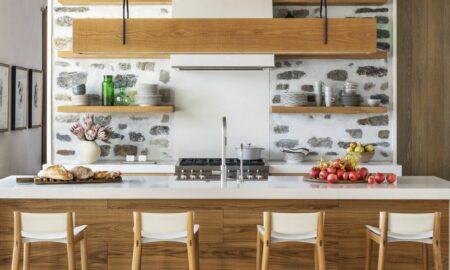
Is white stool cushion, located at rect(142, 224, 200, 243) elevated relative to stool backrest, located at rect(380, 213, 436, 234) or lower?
lower

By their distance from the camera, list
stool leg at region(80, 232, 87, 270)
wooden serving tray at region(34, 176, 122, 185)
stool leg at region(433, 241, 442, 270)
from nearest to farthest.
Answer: stool leg at region(433, 241, 442, 270) → stool leg at region(80, 232, 87, 270) → wooden serving tray at region(34, 176, 122, 185)

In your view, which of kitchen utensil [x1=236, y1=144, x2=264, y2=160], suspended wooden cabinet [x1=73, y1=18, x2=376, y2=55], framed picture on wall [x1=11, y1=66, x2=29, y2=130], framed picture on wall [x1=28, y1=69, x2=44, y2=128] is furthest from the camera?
framed picture on wall [x1=28, y1=69, x2=44, y2=128]

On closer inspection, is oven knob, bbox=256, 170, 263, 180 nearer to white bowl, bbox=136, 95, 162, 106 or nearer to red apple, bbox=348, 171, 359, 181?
white bowl, bbox=136, 95, 162, 106

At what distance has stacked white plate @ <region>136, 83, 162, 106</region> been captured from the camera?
722cm

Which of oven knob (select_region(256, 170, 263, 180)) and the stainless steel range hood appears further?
the stainless steel range hood

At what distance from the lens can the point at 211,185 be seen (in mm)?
5195

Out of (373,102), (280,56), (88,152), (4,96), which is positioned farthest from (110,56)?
(373,102)

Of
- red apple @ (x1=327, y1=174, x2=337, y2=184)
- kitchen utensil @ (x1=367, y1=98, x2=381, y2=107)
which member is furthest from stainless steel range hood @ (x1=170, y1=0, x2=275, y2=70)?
red apple @ (x1=327, y1=174, x2=337, y2=184)

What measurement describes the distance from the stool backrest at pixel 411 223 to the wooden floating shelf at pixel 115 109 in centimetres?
317

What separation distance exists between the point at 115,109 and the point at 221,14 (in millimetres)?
1474

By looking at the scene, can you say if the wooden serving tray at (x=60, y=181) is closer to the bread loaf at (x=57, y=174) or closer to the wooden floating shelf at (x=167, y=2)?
the bread loaf at (x=57, y=174)

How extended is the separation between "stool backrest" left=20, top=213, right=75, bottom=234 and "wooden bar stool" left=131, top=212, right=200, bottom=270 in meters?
0.48

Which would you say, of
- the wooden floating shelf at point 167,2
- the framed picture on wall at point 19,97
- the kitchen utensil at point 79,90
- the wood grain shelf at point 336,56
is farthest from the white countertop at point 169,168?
the framed picture on wall at point 19,97

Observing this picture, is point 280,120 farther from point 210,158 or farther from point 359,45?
point 359,45
